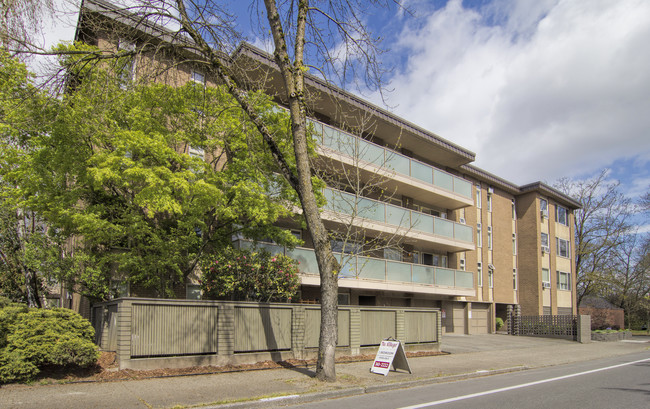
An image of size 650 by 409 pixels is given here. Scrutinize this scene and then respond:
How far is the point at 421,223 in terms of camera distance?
2402cm

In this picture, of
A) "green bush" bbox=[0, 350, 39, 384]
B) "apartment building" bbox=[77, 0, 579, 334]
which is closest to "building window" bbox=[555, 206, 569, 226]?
"apartment building" bbox=[77, 0, 579, 334]

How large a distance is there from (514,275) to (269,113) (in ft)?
85.8

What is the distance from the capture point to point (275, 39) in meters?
10.8

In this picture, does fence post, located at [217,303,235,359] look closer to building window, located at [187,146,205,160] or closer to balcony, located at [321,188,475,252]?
building window, located at [187,146,205,160]

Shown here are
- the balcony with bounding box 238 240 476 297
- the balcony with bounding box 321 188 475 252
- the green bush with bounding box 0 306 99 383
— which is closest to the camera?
the green bush with bounding box 0 306 99 383

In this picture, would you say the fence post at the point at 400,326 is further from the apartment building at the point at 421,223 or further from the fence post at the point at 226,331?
the fence post at the point at 226,331

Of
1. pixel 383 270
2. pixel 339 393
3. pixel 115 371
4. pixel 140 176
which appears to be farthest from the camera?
pixel 383 270

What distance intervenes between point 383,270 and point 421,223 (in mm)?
4115

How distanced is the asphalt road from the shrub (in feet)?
18.0

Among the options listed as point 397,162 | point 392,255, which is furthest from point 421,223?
point 397,162

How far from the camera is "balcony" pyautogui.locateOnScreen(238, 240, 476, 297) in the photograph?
59.1ft

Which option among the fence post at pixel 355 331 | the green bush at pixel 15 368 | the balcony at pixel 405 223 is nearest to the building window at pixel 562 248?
the balcony at pixel 405 223

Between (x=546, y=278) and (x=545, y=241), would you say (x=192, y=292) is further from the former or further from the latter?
(x=545, y=241)

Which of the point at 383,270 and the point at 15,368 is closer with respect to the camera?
the point at 15,368
